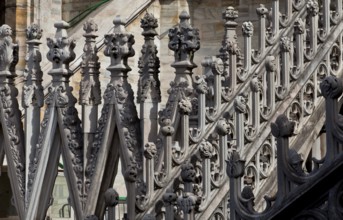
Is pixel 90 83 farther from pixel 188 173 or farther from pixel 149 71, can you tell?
pixel 188 173

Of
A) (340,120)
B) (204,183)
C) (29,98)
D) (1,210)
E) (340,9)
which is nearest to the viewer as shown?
(340,120)

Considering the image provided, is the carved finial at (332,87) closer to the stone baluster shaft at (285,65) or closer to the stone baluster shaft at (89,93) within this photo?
the stone baluster shaft at (285,65)

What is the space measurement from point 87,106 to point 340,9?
2757mm

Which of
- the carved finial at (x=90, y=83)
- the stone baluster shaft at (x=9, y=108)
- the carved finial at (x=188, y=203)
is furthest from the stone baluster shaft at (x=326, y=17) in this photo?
the carved finial at (x=188, y=203)

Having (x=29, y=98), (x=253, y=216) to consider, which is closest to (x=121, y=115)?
(x=29, y=98)

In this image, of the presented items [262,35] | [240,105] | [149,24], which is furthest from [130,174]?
[262,35]

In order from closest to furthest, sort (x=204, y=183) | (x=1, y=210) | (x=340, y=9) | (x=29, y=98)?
(x=204, y=183) → (x=340, y=9) → (x=29, y=98) → (x=1, y=210)

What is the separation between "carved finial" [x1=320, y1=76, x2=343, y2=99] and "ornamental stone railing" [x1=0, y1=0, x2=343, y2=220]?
138 inches

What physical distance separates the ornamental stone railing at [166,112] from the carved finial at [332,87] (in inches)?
138

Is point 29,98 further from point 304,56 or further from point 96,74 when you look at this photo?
point 304,56

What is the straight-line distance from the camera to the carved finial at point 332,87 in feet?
37.8

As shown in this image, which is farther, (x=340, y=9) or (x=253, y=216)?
(x=340, y=9)

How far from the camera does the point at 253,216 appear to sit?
12008 mm

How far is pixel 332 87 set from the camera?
1155 centimetres
